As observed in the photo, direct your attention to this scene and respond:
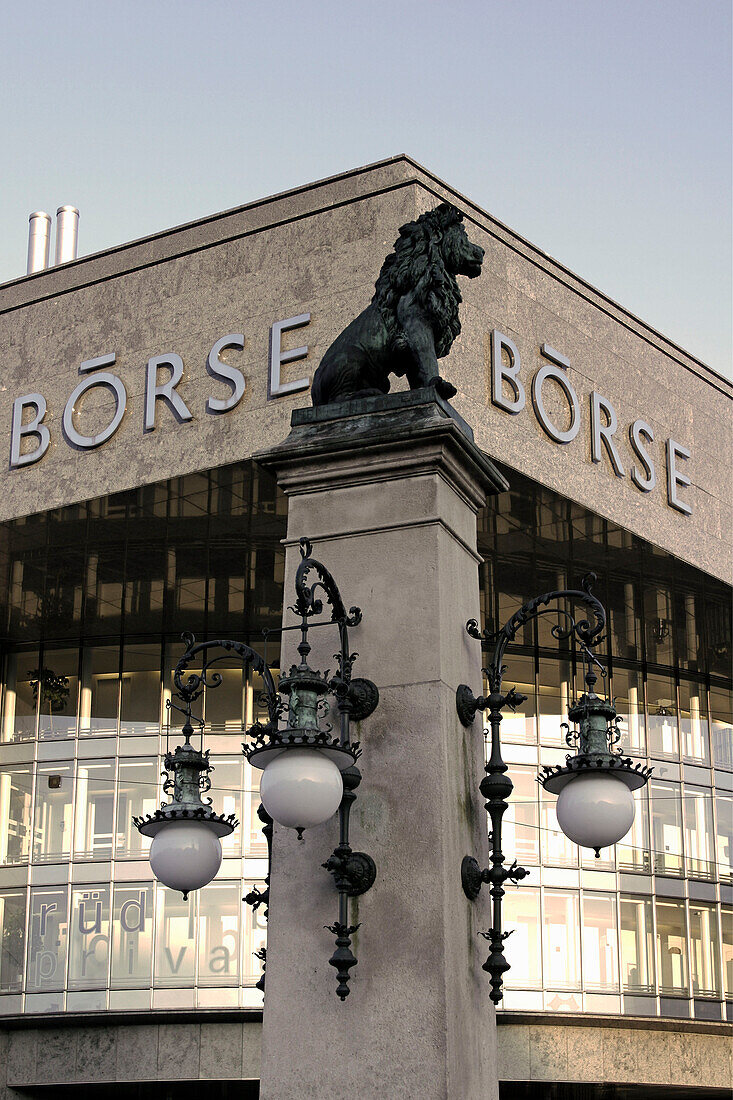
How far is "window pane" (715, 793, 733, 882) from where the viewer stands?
31.0 m

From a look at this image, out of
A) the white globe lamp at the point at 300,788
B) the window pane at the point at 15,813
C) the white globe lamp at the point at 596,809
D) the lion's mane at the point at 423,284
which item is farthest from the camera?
the window pane at the point at 15,813

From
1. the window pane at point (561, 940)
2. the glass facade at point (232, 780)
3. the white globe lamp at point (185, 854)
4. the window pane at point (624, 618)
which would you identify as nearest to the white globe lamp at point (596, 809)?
the white globe lamp at point (185, 854)

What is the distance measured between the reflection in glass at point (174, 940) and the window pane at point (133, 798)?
96 centimetres

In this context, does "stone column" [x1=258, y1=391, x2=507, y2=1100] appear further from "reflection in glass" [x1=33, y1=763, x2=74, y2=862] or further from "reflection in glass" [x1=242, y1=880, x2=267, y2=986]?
"reflection in glass" [x1=33, y1=763, x2=74, y2=862]

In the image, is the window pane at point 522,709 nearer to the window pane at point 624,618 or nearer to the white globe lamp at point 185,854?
the window pane at point 624,618

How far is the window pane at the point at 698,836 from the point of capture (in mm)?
30531

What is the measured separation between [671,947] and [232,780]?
29.8ft

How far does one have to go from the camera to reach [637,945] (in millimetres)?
29422

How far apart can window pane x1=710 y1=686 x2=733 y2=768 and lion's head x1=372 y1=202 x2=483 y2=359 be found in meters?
24.6

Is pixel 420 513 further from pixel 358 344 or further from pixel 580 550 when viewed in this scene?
pixel 580 550

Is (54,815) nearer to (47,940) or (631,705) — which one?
(47,940)

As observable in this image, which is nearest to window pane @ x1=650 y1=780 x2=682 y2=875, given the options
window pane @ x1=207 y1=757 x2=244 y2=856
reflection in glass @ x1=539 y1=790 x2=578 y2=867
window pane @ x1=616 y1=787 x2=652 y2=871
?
window pane @ x1=616 y1=787 x2=652 y2=871

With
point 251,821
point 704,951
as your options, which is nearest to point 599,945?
point 704,951

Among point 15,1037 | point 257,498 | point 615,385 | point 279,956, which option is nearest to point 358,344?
point 279,956
